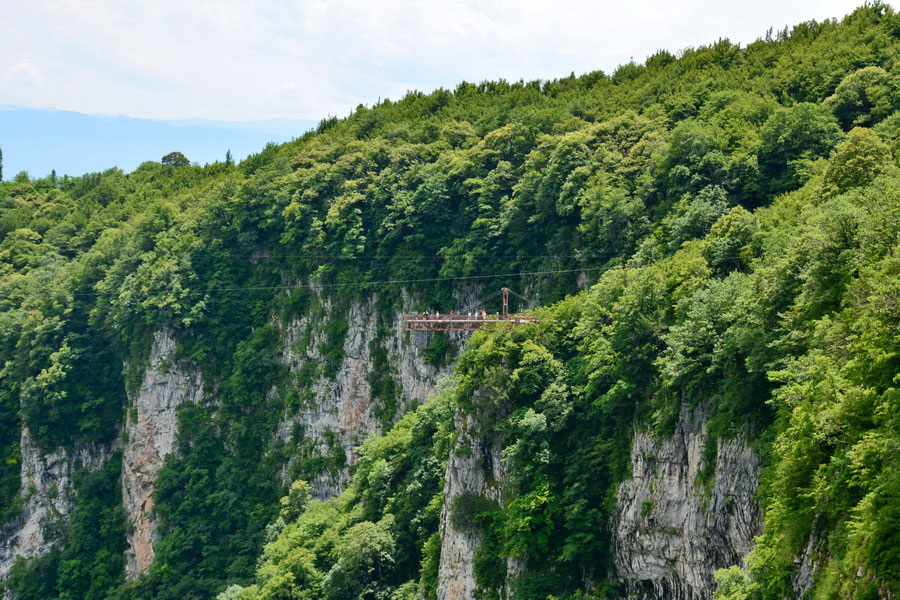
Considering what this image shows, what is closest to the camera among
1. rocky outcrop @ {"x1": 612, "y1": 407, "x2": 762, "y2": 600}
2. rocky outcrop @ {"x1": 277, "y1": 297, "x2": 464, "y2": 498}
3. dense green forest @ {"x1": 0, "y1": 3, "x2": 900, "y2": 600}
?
dense green forest @ {"x1": 0, "y1": 3, "x2": 900, "y2": 600}

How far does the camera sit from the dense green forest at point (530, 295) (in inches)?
861

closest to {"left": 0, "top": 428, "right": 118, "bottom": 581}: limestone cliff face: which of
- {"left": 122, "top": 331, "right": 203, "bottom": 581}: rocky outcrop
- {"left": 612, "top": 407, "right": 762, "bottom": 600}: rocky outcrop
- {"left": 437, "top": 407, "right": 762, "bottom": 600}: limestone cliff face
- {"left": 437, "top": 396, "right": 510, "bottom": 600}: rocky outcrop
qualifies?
{"left": 122, "top": 331, "right": 203, "bottom": 581}: rocky outcrop

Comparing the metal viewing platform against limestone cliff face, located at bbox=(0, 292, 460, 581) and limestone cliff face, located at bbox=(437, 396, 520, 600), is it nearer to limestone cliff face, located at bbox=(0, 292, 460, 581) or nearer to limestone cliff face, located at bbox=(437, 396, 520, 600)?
limestone cliff face, located at bbox=(0, 292, 460, 581)

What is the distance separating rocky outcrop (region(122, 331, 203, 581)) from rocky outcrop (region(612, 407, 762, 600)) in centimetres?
4048

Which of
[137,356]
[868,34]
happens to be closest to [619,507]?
[868,34]

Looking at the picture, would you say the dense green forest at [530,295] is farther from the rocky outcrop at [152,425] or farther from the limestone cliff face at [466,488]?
the rocky outcrop at [152,425]

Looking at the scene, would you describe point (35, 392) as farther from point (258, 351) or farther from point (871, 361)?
point (871, 361)

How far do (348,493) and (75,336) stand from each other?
3078cm

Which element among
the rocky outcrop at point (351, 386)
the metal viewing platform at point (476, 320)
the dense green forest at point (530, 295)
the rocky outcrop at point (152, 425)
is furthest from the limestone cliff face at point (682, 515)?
the rocky outcrop at point (152, 425)

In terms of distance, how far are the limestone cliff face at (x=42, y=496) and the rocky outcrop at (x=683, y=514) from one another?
48.1 meters

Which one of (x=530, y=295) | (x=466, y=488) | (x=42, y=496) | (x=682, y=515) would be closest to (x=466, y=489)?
(x=466, y=488)

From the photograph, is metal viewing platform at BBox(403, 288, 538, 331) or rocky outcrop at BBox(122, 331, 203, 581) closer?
metal viewing platform at BBox(403, 288, 538, 331)

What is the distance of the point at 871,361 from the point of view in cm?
1852

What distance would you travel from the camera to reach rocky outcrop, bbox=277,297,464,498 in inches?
2099
